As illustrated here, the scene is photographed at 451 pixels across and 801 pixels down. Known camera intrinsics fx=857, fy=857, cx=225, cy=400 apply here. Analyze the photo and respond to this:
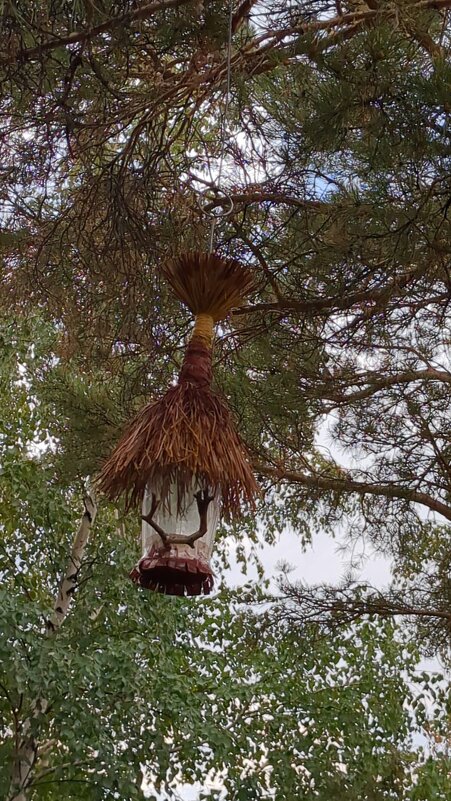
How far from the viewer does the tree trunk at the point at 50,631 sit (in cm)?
390

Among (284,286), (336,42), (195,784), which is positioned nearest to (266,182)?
(284,286)

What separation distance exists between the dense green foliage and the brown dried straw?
255 mm

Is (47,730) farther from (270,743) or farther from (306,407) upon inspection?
(306,407)

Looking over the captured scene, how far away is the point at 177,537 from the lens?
114 centimetres

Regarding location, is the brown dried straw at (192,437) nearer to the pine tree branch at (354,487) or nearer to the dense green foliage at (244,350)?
the dense green foliage at (244,350)

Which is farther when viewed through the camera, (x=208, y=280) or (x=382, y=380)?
(x=382, y=380)

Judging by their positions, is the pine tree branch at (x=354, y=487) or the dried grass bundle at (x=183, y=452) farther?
the pine tree branch at (x=354, y=487)

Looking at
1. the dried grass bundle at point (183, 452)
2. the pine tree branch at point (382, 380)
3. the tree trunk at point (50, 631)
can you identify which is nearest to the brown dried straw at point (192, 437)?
the dried grass bundle at point (183, 452)

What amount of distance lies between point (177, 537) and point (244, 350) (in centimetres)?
202

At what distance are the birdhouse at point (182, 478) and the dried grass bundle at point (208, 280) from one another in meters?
0.11

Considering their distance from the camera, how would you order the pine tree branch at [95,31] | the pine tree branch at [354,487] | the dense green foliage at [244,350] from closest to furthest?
1. the pine tree branch at [95,31]
2. the dense green foliage at [244,350]
3. the pine tree branch at [354,487]

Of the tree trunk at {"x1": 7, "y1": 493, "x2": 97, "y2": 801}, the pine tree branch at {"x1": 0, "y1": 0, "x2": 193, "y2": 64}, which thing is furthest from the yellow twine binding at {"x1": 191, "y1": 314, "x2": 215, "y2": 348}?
the tree trunk at {"x1": 7, "y1": 493, "x2": 97, "y2": 801}

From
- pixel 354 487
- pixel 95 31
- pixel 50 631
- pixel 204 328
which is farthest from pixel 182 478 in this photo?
pixel 50 631

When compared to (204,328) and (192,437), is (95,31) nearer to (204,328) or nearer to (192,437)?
(204,328)
